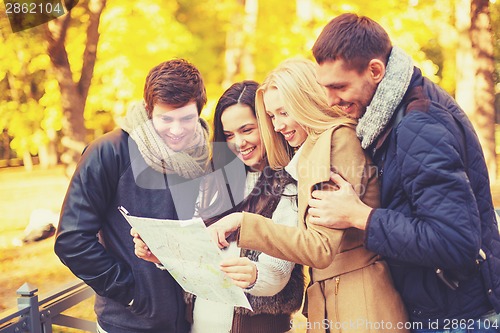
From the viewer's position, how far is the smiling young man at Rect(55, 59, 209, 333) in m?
1.49

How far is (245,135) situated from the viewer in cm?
157

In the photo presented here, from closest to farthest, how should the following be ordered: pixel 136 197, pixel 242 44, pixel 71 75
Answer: pixel 136 197
pixel 242 44
pixel 71 75

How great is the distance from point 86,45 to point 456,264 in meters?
2.04

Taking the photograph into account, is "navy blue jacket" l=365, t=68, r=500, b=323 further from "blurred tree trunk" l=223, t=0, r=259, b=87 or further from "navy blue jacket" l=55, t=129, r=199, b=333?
"blurred tree trunk" l=223, t=0, r=259, b=87

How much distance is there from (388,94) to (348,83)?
0.09 meters

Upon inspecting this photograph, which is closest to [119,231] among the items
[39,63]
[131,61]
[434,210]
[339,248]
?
[339,248]

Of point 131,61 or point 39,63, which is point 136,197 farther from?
point 39,63

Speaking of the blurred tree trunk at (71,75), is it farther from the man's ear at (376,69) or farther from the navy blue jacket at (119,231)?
the man's ear at (376,69)

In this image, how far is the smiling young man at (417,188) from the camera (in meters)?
1.02

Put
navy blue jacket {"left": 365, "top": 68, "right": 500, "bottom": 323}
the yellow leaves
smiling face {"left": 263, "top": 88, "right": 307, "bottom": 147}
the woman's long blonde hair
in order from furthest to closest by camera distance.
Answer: the yellow leaves, smiling face {"left": 263, "top": 88, "right": 307, "bottom": 147}, the woman's long blonde hair, navy blue jacket {"left": 365, "top": 68, "right": 500, "bottom": 323}

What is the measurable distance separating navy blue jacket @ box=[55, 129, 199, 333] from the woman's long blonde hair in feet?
1.25

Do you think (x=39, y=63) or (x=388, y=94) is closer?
(x=388, y=94)

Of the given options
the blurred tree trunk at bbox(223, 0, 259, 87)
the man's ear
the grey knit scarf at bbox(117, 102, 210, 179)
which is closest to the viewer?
the man's ear

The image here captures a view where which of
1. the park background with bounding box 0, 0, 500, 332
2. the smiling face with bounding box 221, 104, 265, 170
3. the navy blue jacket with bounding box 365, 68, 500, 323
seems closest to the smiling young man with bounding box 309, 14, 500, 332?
the navy blue jacket with bounding box 365, 68, 500, 323
